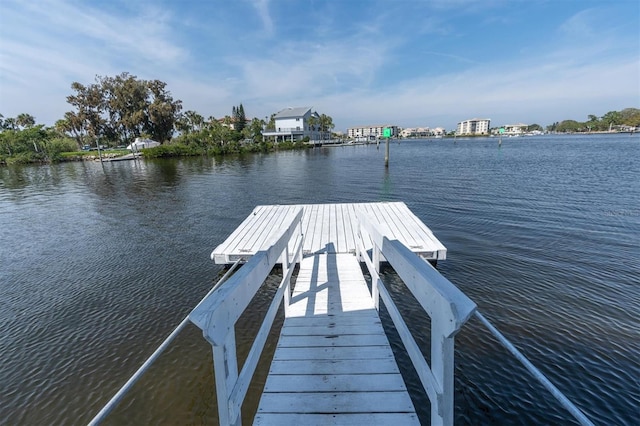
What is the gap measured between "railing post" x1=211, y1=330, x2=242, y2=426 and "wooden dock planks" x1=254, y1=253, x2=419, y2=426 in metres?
0.69

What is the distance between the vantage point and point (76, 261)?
929 centimetres

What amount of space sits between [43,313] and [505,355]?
9.17 m

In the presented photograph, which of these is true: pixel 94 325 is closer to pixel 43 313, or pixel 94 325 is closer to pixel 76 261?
pixel 43 313

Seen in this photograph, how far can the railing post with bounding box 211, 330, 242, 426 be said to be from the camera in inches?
71.0

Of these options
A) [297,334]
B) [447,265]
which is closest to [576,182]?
[447,265]

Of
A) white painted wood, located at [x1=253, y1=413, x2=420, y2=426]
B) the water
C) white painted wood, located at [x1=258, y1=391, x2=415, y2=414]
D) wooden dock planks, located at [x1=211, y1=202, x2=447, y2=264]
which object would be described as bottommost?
the water

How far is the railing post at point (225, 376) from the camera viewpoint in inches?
71.0

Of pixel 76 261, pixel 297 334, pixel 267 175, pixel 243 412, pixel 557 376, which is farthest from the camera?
pixel 267 175

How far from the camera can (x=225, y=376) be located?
1.88 m

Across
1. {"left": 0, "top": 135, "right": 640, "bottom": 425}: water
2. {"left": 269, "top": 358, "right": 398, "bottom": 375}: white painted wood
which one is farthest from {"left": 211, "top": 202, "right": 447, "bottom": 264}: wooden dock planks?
{"left": 269, "top": 358, "right": 398, "bottom": 375}: white painted wood

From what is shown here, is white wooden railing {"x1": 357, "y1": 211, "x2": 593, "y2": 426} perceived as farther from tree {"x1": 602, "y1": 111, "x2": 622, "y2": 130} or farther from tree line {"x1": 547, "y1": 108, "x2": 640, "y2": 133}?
tree {"x1": 602, "y1": 111, "x2": 622, "y2": 130}

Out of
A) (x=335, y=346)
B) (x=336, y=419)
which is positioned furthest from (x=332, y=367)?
(x=336, y=419)

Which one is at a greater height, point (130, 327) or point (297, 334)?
point (297, 334)

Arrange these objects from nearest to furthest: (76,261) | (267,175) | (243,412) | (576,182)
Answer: (243,412) → (76,261) → (576,182) → (267,175)
